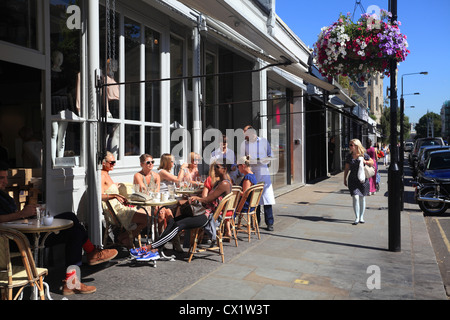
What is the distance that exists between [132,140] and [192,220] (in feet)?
8.44

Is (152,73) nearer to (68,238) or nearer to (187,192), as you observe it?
(187,192)

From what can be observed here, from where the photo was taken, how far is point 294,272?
5164mm

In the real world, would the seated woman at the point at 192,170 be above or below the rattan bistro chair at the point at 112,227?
above

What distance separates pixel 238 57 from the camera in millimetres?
12164

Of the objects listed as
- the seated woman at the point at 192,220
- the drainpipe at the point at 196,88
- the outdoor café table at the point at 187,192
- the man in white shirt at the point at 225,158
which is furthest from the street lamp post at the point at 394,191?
the drainpipe at the point at 196,88

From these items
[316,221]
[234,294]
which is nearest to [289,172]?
[316,221]

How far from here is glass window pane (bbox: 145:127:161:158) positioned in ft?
26.2

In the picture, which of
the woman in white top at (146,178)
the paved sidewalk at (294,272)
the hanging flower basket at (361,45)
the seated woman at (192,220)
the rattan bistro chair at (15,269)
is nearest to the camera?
the rattan bistro chair at (15,269)

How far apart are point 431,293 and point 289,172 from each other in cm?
1192

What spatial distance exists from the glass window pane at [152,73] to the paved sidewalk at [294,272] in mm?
3022

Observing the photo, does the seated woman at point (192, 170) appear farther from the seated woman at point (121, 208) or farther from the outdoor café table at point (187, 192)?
the seated woman at point (121, 208)

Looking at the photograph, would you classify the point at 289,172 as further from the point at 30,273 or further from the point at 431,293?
the point at 30,273

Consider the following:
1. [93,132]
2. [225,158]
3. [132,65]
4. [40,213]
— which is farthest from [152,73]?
[40,213]

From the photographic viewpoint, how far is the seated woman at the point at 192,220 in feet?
17.6
